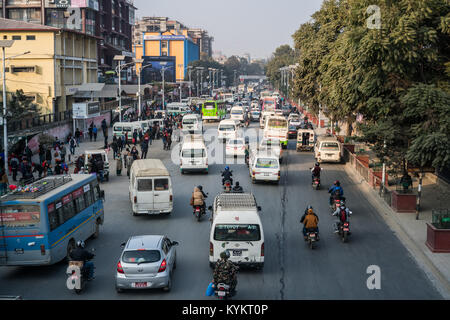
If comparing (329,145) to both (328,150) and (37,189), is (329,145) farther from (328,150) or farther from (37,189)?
(37,189)

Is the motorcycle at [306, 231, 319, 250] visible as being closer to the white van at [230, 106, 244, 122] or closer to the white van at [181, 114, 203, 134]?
the white van at [181, 114, 203, 134]

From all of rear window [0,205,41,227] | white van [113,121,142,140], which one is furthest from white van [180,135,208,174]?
rear window [0,205,41,227]

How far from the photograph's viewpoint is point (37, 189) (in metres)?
16.2

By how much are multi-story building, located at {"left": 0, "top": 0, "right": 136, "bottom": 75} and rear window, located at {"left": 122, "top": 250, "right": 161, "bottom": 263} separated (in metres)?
60.9

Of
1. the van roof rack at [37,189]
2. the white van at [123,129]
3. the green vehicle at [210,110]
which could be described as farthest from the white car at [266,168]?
the green vehicle at [210,110]

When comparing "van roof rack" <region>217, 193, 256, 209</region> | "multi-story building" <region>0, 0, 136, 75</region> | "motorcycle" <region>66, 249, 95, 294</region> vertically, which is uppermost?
"multi-story building" <region>0, 0, 136, 75</region>

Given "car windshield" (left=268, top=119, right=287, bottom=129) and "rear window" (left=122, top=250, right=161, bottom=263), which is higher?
"car windshield" (left=268, top=119, right=287, bottom=129)

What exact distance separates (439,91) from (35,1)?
7260 centimetres

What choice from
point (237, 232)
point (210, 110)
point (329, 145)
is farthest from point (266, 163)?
point (210, 110)

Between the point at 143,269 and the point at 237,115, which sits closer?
the point at 143,269

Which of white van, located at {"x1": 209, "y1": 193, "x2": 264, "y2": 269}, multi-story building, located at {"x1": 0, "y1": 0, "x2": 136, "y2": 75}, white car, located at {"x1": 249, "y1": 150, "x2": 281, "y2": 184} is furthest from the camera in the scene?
multi-story building, located at {"x1": 0, "y1": 0, "x2": 136, "y2": 75}

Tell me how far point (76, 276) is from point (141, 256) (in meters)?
1.77

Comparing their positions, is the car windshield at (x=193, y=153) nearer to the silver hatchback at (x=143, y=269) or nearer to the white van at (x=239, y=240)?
the white van at (x=239, y=240)

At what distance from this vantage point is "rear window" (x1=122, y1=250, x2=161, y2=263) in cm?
1406
